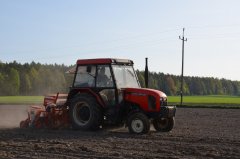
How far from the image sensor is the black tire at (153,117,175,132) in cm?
1435

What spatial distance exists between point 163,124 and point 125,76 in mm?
2003

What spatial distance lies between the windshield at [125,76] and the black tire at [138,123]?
1131 mm

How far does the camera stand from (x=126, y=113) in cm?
1393

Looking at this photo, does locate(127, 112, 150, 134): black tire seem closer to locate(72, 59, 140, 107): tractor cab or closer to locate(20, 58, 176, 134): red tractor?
locate(20, 58, 176, 134): red tractor

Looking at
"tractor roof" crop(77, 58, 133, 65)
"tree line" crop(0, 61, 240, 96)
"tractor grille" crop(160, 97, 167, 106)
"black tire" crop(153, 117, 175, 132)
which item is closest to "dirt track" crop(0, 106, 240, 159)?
"black tire" crop(153, 117, 175, 132)

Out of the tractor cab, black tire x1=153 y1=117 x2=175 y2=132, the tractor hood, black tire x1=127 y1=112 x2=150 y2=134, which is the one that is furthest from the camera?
black tire x1=153 y1=117 x2=175 y2=132

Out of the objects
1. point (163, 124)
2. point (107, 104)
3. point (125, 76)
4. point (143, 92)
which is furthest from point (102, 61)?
point (163, 124)

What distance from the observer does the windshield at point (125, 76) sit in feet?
45.8

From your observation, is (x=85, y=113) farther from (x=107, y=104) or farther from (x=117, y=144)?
(x=117, y=144)

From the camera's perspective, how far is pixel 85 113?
564 inches

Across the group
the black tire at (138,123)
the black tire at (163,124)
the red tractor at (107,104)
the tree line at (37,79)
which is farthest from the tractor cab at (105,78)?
the tree line at (37,79)

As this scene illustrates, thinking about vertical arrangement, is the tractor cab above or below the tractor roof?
below

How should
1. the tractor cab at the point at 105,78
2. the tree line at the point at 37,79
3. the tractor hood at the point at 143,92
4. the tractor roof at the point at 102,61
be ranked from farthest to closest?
the tree line at the point at 37,79 → the tractor roof at the point at 102,61 → the tractor cab at the point at 105,78 → the tractor hood at the point at 143,92

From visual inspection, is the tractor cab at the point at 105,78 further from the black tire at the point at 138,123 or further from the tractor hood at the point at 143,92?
the black tire at the point at 138,123
